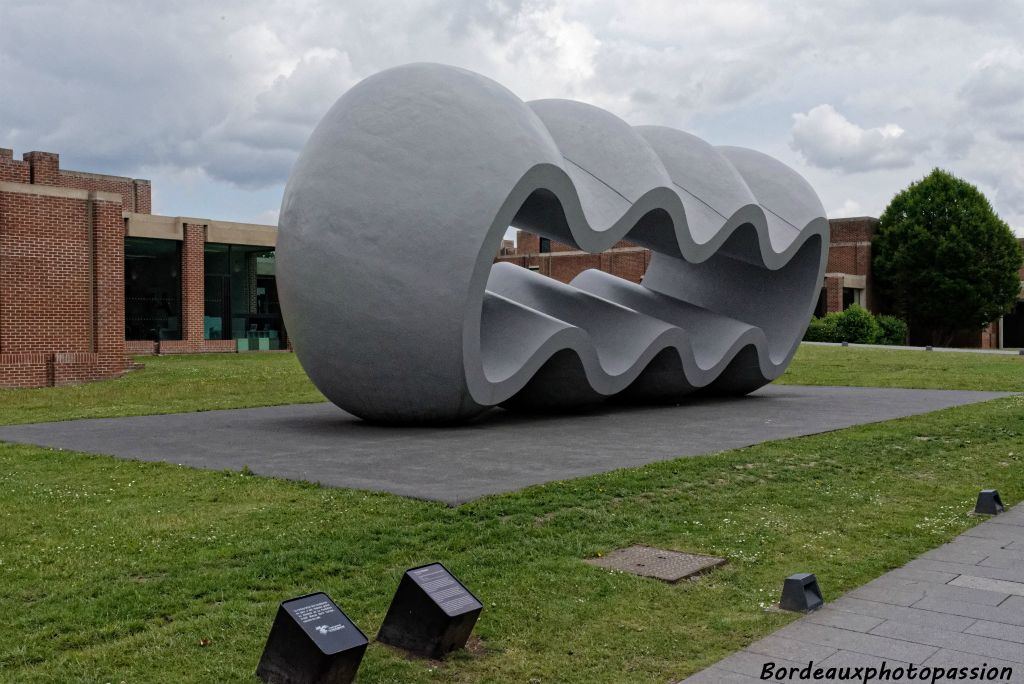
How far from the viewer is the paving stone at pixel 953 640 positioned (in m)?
4.70

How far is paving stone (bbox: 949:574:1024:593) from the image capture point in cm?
577

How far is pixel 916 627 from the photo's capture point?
5039 millimetres

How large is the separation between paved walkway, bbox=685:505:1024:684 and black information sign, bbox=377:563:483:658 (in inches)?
43.0

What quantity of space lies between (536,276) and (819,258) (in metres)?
5.52

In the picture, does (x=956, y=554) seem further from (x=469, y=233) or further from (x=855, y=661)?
(x=469, y=233)

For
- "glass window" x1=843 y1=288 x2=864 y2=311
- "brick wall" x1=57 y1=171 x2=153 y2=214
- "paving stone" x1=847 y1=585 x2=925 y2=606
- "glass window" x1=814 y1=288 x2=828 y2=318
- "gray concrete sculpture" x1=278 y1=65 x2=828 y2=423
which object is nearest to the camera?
"paving stone" x1=847 y1=585 x2=925 y2=606

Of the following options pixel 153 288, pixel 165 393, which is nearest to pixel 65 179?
pixel 153 288

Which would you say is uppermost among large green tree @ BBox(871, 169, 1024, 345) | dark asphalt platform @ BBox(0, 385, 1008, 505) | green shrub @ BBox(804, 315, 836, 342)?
large green tree @ BBox(871, 169, 1024, 345)

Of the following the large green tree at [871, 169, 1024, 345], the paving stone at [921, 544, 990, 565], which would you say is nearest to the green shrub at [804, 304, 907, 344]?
the large green tree at [871, 169, 1024, 345]

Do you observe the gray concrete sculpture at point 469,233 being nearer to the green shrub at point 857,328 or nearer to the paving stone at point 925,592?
the paving stone at point 925,592

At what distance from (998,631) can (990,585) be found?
38.1 inches

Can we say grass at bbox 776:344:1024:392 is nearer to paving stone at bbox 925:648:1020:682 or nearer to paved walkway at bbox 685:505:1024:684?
paved walkway at bbox 685:505:1024:684

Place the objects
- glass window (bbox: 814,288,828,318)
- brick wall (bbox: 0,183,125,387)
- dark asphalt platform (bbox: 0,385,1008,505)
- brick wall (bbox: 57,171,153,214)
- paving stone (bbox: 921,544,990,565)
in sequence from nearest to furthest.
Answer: paving stone (bbox: 921,544,990,565), dark asphalt platform (bbox: 0,385,1008,505), brick wall (bbox: 0,183,125,387), brick wall (bbox: 57,171,153,214), glass window (bbox: 814,288,828,318)

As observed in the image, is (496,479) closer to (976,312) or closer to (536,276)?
(536,276)
